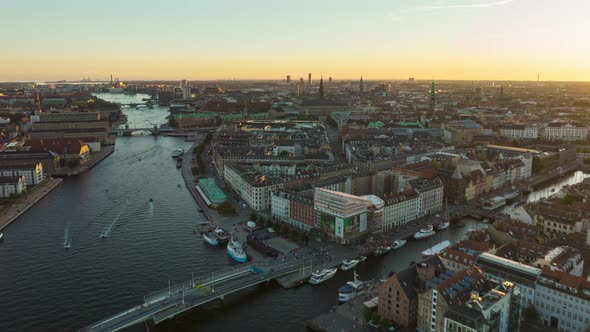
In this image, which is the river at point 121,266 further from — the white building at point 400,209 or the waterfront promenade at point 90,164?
the waterfront promenade at point 90,164

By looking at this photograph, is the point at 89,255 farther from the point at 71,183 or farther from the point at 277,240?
the point at 71,183

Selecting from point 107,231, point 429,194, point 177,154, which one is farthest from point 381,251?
point 177,154

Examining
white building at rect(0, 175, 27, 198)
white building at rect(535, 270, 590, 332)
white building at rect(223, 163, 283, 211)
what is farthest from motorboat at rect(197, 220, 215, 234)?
white building at rect(535, 270, 590, 332)

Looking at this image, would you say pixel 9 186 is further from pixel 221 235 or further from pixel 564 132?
pixel 564 132

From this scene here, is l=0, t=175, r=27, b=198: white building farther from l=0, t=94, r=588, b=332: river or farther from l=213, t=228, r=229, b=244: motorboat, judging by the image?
l=213, t=228, r=229, b=244: motorboat

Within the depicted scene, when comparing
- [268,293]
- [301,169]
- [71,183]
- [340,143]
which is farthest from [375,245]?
[340,143]
